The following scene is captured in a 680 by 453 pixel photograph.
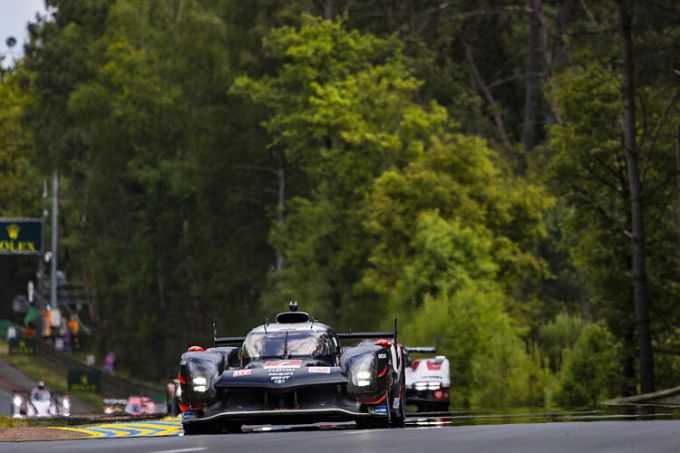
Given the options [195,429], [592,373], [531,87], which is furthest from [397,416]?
[531,87]

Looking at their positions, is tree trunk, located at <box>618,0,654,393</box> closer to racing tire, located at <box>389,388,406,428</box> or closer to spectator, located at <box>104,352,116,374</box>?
racing tire, located at <box>389,388,406,428</box>

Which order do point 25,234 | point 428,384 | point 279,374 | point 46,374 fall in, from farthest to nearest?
point 46,374 < point 25,234 < point 428,384 < point 279,374

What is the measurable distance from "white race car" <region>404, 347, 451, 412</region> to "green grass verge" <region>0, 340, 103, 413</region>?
4752 centimetres

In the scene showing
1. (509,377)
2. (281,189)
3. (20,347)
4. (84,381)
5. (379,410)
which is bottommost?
(379,410)

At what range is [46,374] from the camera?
9338 cm

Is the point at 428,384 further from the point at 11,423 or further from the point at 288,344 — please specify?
the point at 288,344

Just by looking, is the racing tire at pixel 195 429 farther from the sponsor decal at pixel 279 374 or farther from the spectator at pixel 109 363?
the spectator at pixel 109 363

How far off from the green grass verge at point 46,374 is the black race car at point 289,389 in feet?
200

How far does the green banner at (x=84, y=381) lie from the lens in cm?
8431

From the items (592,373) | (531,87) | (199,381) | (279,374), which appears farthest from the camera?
(531,87)

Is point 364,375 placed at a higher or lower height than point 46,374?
lower

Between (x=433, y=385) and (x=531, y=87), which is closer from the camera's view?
(x=433, y=385)

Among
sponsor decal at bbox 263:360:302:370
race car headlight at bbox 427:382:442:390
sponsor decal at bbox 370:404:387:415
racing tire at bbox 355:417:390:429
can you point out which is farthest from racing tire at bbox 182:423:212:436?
race car headlight at bbox 427:382:442:390

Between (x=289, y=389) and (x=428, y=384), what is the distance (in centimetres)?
1532
